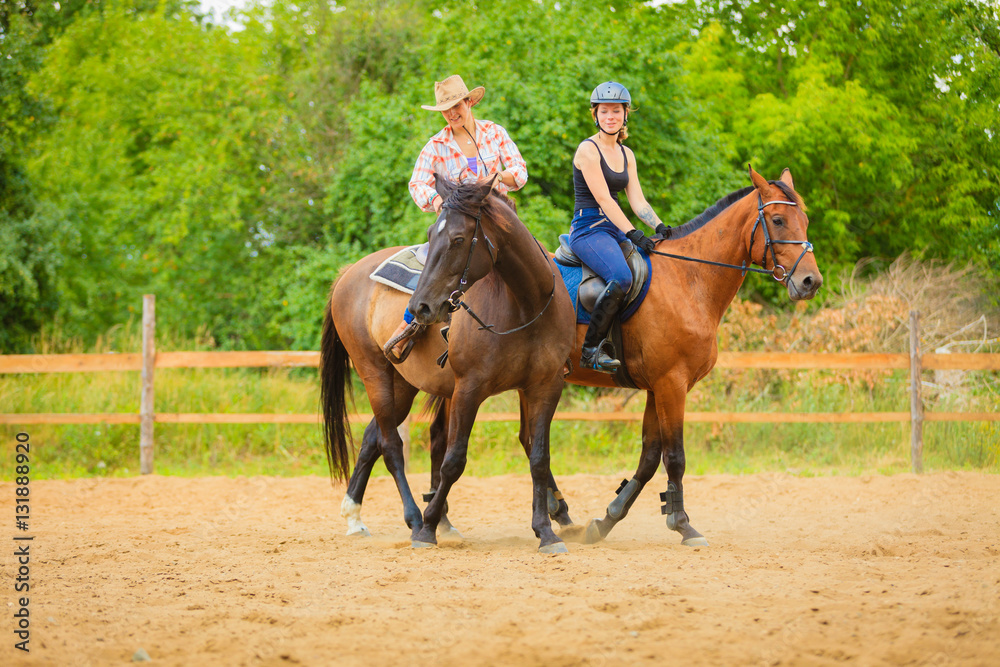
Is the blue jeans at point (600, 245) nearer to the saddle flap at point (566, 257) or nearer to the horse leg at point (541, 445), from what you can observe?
the saddle flap at point (566, 257)

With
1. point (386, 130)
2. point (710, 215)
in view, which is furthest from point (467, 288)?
point (386, 130)

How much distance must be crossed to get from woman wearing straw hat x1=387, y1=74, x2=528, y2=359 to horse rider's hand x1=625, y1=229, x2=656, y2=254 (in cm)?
80

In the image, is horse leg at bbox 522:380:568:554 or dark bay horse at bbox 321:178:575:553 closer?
dark bay horse at bbox 321:178:575:553

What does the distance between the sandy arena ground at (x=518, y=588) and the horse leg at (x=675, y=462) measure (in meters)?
0.14

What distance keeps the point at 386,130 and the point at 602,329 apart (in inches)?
351

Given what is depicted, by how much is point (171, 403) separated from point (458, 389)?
6.81m

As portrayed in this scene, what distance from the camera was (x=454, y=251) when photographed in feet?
14.6

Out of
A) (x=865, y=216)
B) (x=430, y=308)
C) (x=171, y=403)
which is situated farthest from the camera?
(x=865, y=216)

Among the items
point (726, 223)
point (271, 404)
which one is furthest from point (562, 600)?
point (271, 404)

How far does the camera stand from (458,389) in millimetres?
4867

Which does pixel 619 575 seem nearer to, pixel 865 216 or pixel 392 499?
pixel 392 499

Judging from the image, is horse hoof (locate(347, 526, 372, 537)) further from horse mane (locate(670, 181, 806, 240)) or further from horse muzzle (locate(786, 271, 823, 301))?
horse muzzle (locate(786, 271, 823, 301))

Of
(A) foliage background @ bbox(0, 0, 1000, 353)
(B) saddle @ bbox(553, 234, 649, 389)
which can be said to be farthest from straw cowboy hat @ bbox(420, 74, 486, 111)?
(A) foliage background @ bbox(0, 0, 1000, 353)

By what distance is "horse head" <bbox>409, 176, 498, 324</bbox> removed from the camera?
4.39 meters
